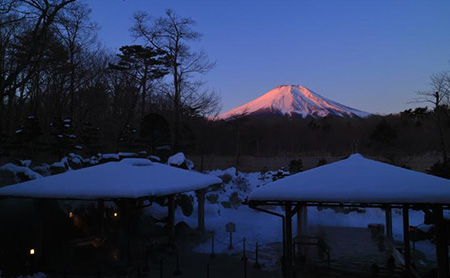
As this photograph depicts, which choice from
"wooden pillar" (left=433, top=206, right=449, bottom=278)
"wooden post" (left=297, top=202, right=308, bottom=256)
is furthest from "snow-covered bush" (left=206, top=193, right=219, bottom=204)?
"wooden pillar" (left=433, top=206, right=449, bottom=278)

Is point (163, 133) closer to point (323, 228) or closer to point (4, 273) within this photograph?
point (323, 228)

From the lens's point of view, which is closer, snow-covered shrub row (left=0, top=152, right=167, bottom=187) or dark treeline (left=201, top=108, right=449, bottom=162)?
snow-covered shrub row (left=0, top=152, right=167, bottom=187)

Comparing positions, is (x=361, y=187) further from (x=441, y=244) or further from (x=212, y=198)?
(x=212, y=198)

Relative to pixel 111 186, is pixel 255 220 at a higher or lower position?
lower

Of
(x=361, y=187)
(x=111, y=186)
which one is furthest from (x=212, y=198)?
(x=361, y=187)

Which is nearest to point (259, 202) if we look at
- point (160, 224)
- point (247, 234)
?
→ point (247, 234)

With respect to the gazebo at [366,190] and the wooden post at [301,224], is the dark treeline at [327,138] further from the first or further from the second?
the gazebo at [366,190]

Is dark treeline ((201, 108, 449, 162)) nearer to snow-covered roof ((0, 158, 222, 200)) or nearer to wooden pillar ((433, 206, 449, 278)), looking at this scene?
snow-covered roof ((0, 158, 222, 200))
